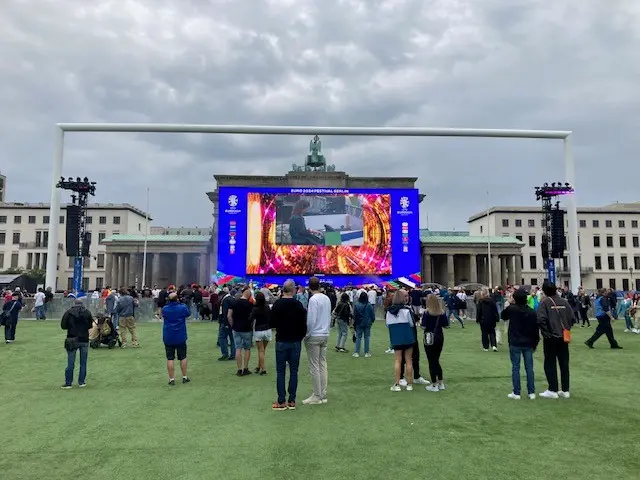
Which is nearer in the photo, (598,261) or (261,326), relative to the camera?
(261,326)

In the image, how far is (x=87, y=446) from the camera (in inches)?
218

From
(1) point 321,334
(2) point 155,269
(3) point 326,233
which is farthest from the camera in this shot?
(2) point 155,269

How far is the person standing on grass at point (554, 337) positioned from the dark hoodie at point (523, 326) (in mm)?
249

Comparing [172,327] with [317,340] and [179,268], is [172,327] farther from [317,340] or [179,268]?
[179,268]

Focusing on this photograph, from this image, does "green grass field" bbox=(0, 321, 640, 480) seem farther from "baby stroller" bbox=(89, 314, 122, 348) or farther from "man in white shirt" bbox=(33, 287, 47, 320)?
"man in white shirt" bbox=(33, 287, 47, 320)

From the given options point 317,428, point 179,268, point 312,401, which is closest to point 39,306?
point 312,401

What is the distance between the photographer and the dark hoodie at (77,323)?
8828mm

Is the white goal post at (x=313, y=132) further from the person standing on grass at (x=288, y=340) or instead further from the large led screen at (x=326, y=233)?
the person standing on grass at (x=288, y=340)

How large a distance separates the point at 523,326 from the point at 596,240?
87.2 meters

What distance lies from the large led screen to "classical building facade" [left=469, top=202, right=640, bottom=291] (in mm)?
47479

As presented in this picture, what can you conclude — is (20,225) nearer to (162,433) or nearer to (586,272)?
(162,433)

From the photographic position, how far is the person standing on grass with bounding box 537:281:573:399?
787cm

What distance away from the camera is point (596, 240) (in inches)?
3211

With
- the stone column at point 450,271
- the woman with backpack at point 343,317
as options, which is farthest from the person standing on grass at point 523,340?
the stone column at point 450,271
